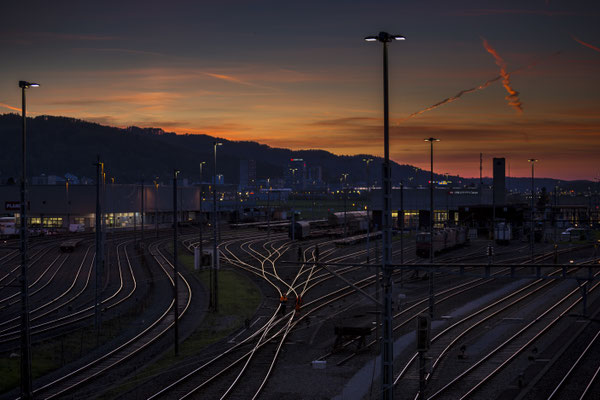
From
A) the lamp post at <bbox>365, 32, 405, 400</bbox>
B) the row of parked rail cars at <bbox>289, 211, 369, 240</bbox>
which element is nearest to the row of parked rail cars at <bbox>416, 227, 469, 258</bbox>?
the row of parked rail cars at <bbox>289, 211, 369, 240</bbox>

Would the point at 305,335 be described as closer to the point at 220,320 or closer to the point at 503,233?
the point at 220,320

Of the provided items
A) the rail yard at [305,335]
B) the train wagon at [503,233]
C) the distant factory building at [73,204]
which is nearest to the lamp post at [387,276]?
the rail yard at [305,335]

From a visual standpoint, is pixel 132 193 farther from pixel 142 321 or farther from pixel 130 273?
pixel 142 321

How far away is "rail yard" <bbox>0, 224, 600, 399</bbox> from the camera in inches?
966

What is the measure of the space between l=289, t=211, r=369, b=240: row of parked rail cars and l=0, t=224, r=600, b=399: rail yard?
2778 cm

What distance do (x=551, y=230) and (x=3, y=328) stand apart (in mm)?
88474

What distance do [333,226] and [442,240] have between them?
30.7 m

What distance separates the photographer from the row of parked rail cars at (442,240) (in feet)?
222

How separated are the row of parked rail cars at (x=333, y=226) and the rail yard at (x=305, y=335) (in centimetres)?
2778

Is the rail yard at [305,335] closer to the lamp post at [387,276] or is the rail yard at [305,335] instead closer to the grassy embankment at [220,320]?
the grassy embankment at [220,320]

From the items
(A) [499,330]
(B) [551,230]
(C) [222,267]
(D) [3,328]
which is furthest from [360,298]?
(B) [551,230]

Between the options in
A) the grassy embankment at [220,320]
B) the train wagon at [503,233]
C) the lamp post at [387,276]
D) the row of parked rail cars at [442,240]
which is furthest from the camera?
the train wagon at [503,233]

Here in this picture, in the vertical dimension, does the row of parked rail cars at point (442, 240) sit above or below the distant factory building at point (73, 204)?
below

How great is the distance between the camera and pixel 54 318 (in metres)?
37.5
